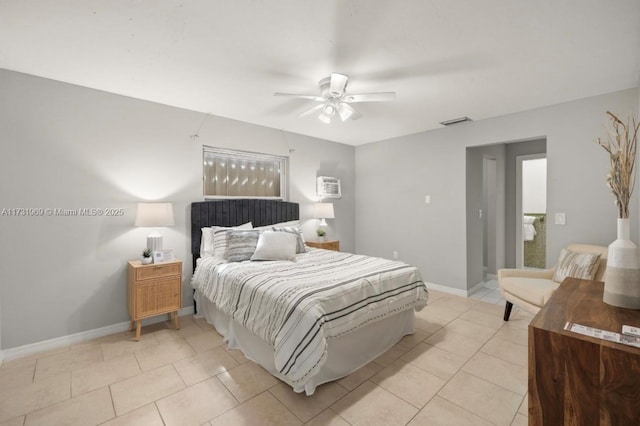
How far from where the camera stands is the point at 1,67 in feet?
8.24

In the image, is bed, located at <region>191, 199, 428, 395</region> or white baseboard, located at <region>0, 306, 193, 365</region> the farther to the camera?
white baseboard, located at <region>0, 306, 193, 365</region>

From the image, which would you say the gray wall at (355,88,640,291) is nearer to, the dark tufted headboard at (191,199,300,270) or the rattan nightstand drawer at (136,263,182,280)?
the dark tufted headboard at (191,199,300,270)

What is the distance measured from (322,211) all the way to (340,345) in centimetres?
271

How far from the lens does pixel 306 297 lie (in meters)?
2.08

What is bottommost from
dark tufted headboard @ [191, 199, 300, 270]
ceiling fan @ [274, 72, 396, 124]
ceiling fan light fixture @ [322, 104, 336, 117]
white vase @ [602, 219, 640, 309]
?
white vase @ [602, 219, 640, 309]

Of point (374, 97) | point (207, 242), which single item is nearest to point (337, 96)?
point (374, 97)

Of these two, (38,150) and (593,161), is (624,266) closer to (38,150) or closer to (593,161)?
(593,161)

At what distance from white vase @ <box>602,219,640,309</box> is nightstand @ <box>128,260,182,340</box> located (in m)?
3.36

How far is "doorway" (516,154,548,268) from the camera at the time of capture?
502 centimetres

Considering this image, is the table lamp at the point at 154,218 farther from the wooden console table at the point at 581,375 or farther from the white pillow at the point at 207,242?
the wooden console table at the point at 581,375

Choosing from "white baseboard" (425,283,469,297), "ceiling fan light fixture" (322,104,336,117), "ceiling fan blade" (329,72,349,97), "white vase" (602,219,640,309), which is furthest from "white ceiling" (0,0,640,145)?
"white baseboard" (425,283,469,297)

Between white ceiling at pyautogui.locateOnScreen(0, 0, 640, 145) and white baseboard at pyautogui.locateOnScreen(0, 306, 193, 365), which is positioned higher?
white ceiling at pyautogui.locateOnScreen(0, 0, 640, 145)

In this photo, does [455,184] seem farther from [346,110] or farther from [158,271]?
[158,271]

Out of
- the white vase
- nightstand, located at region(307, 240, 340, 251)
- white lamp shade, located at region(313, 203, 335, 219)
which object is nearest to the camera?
the white vase
